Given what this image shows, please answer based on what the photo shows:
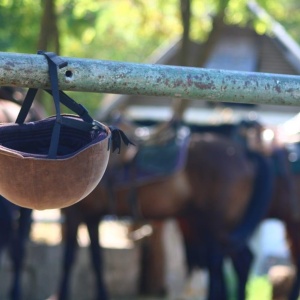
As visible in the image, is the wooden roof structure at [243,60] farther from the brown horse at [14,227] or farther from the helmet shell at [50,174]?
the helmet shell at [50,174]

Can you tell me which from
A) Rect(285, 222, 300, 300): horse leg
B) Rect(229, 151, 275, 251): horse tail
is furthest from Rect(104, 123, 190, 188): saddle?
Rect(285, 222, 300, 300): horse leg

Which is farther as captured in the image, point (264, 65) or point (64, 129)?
point (264, 65)

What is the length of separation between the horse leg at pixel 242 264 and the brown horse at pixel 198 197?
0.01m

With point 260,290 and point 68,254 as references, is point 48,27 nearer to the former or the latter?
point 68,254

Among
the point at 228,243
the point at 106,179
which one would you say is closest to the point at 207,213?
the point at 228,243

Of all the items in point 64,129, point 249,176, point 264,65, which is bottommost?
point 64,129

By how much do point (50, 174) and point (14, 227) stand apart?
235 inches

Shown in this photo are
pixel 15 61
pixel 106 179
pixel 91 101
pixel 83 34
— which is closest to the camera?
pixel 15 61

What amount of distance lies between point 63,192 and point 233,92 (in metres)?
0.48

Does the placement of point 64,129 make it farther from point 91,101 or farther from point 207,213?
point 91,101

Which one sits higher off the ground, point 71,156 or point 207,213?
point 207,213

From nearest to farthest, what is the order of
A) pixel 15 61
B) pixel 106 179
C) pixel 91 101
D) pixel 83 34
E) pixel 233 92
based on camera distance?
pixel 15 61 → pixel 233 92 → pixel 106 179 → pixel 83 34 → pixel 91 101

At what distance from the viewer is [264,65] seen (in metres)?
16.9

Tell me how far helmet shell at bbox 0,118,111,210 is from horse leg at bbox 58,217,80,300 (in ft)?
20.6
